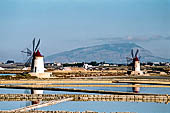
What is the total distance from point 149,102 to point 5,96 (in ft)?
36.5

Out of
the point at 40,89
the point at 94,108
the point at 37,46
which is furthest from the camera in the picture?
the point at 37,46

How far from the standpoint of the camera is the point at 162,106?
2953 cm

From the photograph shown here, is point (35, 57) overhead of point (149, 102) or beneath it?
overhead

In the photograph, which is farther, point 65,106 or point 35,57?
point 35,57

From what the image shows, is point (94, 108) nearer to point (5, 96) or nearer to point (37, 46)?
point (5, 96)

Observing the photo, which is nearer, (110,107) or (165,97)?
(110,107)

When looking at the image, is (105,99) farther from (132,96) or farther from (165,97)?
(165,97)

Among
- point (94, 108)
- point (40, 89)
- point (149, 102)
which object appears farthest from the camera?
point (40, 89)

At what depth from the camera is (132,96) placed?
3275cm

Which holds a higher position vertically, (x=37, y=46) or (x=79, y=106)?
(x=37, y=46)

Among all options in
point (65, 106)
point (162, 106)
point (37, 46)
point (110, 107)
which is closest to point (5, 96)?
point (65, 106)

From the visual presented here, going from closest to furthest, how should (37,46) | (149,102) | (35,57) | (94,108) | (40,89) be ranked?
(94,108)
(149,102)
(40,89)
(35,57)
(37,46)

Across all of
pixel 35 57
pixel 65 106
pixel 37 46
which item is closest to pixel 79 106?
pixel 65 106

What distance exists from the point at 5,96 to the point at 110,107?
919cm
